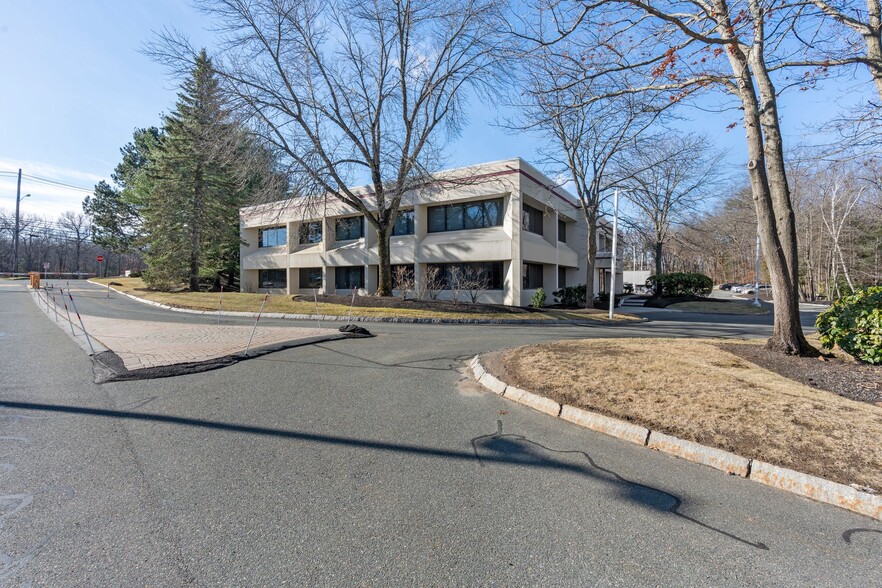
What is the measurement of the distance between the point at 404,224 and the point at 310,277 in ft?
32.9

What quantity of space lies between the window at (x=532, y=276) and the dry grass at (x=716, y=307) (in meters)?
9.05

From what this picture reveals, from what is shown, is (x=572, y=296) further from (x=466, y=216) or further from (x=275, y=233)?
(x=275, y=233)

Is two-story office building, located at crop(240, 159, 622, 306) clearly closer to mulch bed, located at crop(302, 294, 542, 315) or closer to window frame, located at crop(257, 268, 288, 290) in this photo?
window frame, located at crop(257, 268, 288, 290)

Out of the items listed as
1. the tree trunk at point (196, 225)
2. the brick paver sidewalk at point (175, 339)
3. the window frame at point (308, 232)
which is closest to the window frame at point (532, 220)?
the window frame at point (308, 232)

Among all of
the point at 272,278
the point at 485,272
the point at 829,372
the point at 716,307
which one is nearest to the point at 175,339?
the point at 829,372

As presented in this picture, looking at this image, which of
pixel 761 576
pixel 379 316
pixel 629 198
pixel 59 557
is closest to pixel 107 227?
pixel 379 316

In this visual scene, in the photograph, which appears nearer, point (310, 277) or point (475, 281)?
point (475, 281)

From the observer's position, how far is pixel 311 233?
2980 cm

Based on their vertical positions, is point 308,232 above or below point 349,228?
below

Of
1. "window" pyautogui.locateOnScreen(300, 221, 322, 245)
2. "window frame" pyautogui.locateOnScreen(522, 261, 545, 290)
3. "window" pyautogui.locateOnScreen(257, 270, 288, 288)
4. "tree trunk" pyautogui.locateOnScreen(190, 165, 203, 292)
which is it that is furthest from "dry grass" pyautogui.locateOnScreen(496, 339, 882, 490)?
"tree trunk" pyautogui.locateOnScreen(190, 165, 203, 292)

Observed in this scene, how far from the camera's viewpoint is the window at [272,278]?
3191 cm

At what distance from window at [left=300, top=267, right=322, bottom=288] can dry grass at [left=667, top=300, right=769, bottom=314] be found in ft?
80.6

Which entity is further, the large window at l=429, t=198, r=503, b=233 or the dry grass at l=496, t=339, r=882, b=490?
the large window at l=429, t=198, r=503, b=233

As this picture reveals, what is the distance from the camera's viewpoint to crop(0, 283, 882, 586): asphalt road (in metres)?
2.25
